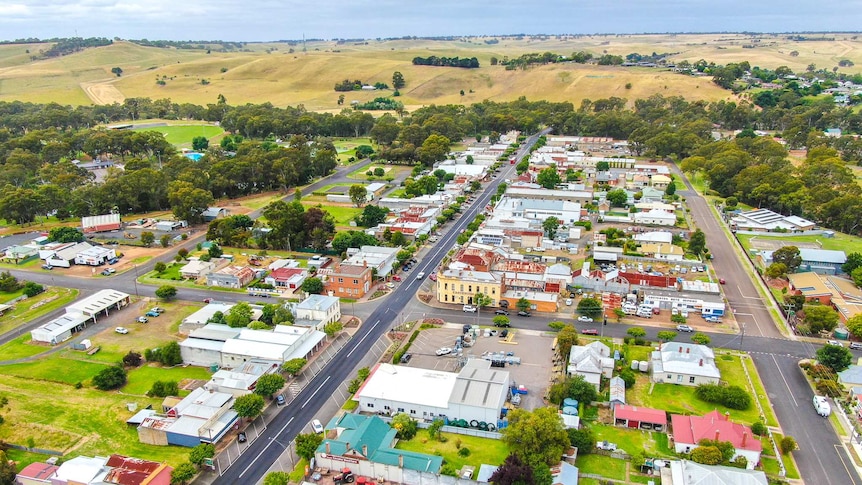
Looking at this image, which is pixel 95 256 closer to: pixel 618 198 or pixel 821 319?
pixel 618 198

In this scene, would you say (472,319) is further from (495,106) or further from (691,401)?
(495,106)

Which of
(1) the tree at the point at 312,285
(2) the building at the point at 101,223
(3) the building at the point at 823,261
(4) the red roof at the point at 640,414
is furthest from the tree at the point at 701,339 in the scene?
(2) the building at the point at 101,223

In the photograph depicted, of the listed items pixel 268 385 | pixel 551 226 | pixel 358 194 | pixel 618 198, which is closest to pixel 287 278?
pixel 268 385

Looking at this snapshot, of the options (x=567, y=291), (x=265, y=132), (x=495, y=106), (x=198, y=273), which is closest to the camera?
(x=567, y=291)

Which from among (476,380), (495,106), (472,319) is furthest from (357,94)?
(476,380)

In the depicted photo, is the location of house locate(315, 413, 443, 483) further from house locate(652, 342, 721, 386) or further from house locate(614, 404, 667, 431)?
house locate(652, 342, 721, 386)

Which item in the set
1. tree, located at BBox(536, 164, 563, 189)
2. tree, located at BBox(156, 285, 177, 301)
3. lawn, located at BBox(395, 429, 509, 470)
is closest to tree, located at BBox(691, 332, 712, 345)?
lawn, located at BBox(395, 429, 509, 470)

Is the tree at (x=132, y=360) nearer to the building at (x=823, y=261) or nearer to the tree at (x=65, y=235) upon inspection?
the tree at (x=65, y=235)
